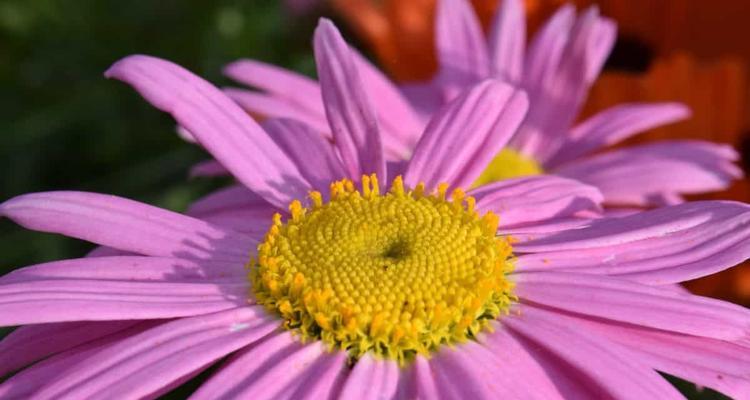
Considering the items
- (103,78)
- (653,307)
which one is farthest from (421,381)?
(103,78)

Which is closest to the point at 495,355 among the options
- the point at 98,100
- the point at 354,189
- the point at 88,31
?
the point at 354,189

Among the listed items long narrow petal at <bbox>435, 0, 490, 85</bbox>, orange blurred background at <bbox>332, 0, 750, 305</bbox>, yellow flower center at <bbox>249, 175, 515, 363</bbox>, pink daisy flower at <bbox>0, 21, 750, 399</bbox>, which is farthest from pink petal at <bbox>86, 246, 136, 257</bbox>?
orange blurred background at <bbox>332, 0, 750, 305</bbox>

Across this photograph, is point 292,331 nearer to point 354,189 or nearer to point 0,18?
point 354,189

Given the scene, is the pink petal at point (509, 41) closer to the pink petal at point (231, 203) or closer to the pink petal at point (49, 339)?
the pink petal at point (231, 203)

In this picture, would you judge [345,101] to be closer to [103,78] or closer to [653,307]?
[653,307]

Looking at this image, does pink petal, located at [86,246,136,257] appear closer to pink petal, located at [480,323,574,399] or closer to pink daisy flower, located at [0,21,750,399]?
pink daisy flower, located at [0,21,750,399]

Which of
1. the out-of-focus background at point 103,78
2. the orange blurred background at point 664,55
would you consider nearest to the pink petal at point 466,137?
the orange blurred background at point 664,55
